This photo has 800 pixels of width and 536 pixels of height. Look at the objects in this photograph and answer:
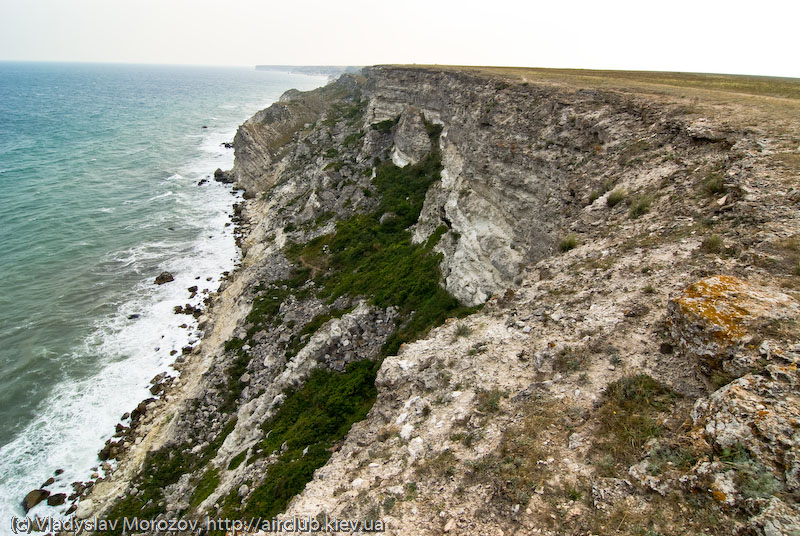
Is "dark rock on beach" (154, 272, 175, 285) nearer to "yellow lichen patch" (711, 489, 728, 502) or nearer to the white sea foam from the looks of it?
the white sea foam

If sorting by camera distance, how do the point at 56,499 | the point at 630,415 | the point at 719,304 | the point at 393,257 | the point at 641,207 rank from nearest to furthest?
the point at 630,415, the point at 719,304, the point at 641,207, the point at 56,499, the point at 393,257

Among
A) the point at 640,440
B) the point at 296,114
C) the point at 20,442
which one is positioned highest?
the point at 296,114

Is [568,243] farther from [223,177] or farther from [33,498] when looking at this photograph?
[223,177]

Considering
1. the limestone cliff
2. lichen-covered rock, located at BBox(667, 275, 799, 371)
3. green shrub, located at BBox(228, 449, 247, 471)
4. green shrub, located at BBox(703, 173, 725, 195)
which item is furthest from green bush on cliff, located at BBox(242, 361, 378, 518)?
green shrub, located at BBox(703, 173, 725, 195)

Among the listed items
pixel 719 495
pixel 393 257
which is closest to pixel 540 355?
pixel 719 495

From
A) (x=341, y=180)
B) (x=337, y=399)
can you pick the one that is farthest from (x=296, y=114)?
(x=337, y=399)

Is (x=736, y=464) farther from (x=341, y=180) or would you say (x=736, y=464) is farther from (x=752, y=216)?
(x=341, y=180)
